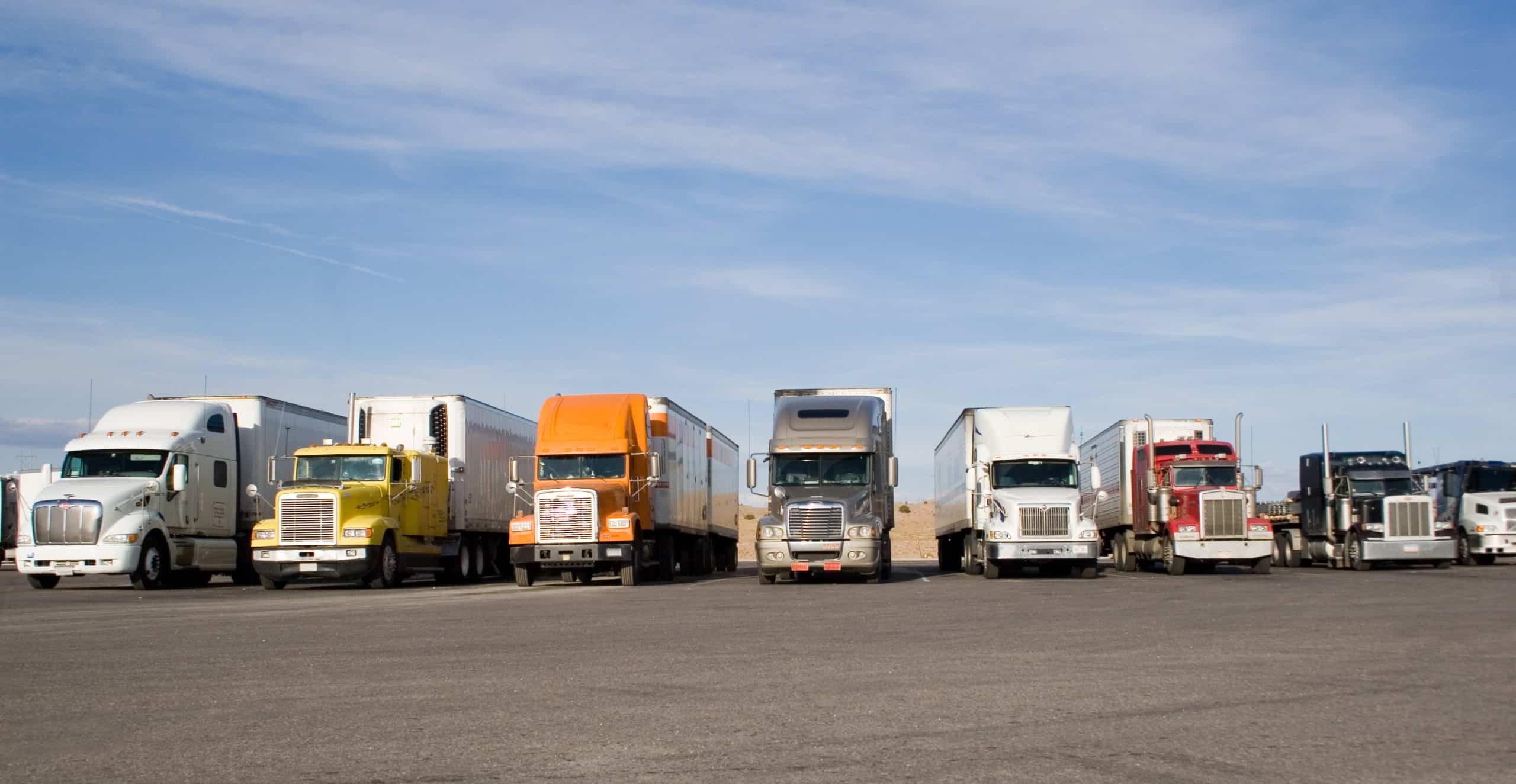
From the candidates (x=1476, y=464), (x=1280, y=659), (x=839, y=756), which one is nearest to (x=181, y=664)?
(x=839, y=756)

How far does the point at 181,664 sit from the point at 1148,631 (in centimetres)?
1003

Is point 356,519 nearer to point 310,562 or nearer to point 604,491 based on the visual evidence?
point 310,562

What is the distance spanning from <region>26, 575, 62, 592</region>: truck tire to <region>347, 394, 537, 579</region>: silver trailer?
690 centimetres

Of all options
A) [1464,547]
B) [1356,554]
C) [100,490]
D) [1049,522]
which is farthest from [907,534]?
[100,490]

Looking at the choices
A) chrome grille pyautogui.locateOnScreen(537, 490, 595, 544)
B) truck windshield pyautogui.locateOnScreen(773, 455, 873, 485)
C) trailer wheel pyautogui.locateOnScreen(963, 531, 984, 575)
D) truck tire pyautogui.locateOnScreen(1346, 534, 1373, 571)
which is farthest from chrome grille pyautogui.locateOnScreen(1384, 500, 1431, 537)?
chrome grille pyautogui.locateOnScreen(537, 490, 595, 544)

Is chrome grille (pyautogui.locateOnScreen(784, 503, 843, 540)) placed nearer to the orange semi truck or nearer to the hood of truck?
the orange semi truck

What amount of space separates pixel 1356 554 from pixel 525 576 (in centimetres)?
2232

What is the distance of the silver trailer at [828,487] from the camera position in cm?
2872

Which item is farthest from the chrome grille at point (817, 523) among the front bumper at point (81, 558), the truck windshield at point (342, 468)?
the front bumper at point (81, 558)

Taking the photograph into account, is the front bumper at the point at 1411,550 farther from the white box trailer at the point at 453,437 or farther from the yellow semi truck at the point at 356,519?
the yellow semi truck at the point at 356,519

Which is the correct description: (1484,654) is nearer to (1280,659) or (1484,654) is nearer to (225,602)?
(1280,659)

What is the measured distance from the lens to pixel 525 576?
3008cm

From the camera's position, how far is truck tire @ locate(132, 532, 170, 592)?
1157 inches

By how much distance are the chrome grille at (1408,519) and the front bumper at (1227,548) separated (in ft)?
17.6
